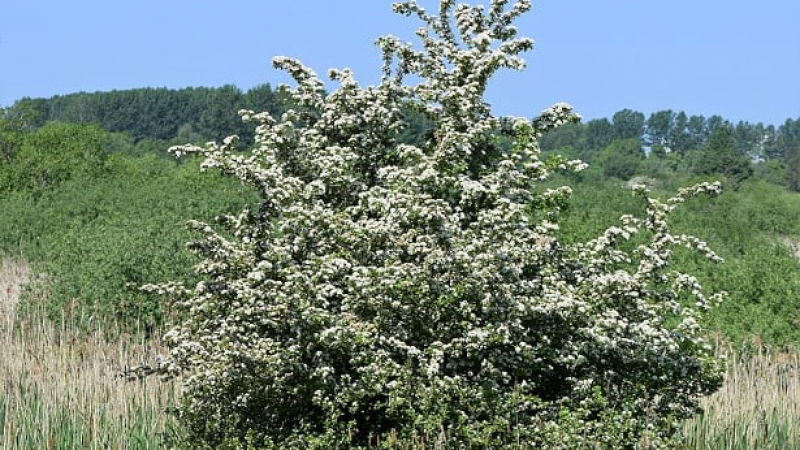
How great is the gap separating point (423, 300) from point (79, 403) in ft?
11.9

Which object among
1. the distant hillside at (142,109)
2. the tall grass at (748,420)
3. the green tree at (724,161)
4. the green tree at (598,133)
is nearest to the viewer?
the tall grass at (748,420)

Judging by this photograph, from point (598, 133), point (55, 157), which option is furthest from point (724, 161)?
point (598, 133)

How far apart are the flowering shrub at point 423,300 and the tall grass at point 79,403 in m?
0.92

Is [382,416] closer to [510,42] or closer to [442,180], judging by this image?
[442,180]

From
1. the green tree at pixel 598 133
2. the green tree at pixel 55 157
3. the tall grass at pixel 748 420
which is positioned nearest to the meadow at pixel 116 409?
the tall grass at pixel 748 420

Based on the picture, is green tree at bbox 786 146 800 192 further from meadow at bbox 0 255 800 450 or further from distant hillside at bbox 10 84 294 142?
meadow at bbox 0 255 800 450

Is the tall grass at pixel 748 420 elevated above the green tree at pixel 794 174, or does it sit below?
below

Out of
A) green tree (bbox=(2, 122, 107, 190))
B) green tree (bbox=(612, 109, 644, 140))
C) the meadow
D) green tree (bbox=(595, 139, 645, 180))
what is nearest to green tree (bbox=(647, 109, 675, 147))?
green tree (bbox=(612, 109, 644, 140))

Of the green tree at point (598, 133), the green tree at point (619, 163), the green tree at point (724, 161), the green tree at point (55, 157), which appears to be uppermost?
the green tree at point (598, 133)

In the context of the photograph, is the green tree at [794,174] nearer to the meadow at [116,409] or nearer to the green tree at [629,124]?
the green tree at [629,124]

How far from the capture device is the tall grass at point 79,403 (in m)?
8.06

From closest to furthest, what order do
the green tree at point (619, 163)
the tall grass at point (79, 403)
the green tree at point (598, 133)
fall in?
the tall grass at point (79, 403)
the green tree at point (619, 163)
the green tree at point (598, 133)

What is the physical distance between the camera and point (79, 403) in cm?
903

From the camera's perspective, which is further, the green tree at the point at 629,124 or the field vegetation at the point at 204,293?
the green tree at the point at 629,124
